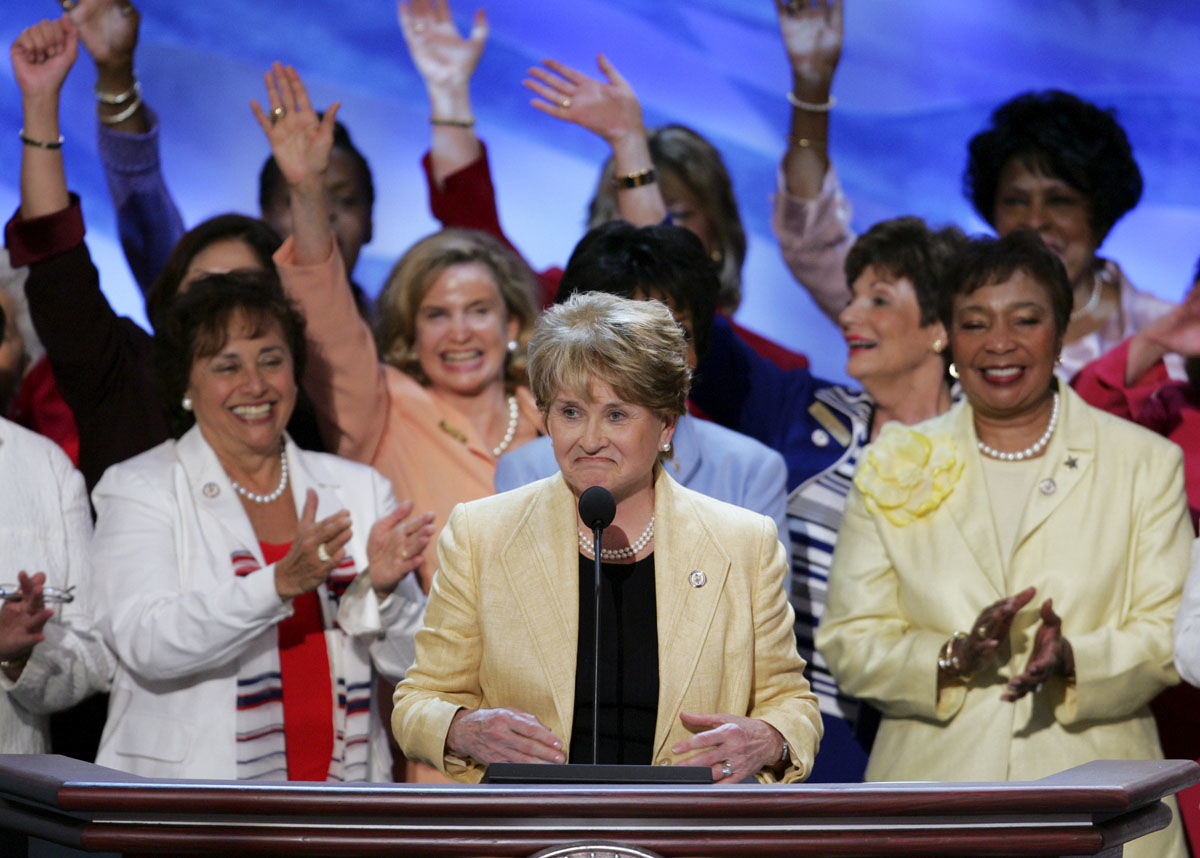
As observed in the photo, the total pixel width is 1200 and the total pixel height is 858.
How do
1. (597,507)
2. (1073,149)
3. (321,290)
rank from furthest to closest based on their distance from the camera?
(1073,149), (321,290), (597,507)

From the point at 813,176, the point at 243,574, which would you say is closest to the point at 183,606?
the point at 243,574

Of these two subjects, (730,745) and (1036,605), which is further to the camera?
(1036,605)

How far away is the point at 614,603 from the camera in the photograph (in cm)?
227

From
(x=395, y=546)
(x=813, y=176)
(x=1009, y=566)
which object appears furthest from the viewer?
(x=813, y=176)

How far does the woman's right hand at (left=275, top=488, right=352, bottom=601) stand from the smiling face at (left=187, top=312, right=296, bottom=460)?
1.28 feet

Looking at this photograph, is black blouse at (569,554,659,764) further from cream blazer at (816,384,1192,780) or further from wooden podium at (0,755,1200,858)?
cream blazer at (816,384,1192,780)

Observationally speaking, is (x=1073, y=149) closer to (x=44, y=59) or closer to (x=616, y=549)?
(x=616, y=549)

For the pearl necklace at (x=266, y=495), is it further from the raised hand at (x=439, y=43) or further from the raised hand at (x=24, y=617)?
the raised hand at (x=439, y=43)

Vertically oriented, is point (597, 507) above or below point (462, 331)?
below

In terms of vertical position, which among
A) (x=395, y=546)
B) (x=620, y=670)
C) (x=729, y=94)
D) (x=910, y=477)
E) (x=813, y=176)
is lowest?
(x=620, y=670)

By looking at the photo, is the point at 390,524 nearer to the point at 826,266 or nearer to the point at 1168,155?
the point at 826,266

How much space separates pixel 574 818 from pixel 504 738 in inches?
14.9

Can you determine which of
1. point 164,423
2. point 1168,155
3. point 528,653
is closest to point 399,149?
point 164,423

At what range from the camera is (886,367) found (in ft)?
12.6
